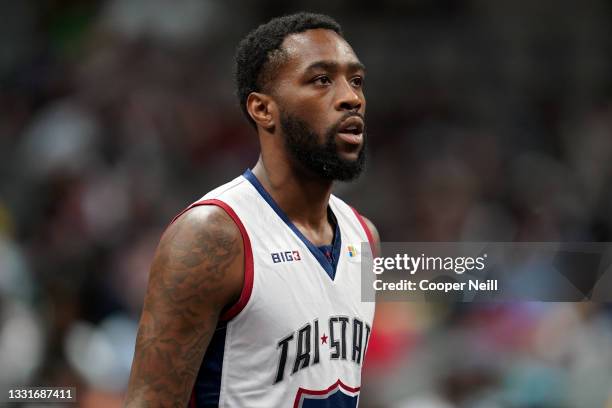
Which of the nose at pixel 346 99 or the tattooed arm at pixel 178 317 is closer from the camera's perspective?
the tattooed arm at pixel 178 317

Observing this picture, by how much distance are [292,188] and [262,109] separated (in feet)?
1.02

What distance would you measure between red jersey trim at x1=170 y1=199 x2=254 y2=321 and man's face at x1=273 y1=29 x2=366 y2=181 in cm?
37

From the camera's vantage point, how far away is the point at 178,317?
278 centimetres

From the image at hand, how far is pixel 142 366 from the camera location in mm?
2787

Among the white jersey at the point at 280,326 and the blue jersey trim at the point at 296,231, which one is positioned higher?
the blue jersey trim at the point at 296,231

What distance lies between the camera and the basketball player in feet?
9.16

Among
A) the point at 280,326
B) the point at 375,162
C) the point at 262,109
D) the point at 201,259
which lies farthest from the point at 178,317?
the point at 375,162

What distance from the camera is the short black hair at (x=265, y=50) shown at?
3.27 m

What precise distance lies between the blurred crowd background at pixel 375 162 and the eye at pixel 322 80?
2341 mm

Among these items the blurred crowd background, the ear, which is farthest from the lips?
the blurred crowd background

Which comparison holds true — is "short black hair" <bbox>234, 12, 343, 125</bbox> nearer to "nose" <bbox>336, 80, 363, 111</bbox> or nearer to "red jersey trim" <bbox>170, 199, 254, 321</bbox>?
"nose" <bbox>336, 80, 363, 111</bbox>

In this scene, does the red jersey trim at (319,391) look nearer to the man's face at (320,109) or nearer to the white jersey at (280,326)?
the white jersey at (280,326)

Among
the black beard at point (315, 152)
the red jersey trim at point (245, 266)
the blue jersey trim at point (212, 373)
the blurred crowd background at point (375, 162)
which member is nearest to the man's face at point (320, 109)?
the black beard at point (315, 152)

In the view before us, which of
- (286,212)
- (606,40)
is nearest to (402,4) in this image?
(606,40)
